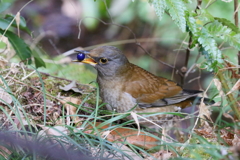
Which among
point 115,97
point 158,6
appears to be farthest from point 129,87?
point 158,6

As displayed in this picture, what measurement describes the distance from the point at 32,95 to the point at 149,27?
4125mm

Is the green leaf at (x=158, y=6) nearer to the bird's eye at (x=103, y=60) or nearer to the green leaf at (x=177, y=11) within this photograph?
the green leaf at (x=177, y=11)

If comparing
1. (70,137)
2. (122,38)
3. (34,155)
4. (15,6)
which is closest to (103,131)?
(70,137)

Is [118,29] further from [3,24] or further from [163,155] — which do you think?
[163,155]

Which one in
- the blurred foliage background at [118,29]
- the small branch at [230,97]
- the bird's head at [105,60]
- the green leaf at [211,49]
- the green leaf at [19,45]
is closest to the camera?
the green leaf at [211,49]

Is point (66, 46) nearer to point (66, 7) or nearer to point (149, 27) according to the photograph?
point (66, 7)

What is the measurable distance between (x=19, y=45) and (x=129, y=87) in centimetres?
136

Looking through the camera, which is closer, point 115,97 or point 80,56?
point 80,56

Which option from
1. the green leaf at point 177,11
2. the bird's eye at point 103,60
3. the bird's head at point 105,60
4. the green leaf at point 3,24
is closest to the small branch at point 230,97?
the green leaf at point 177,11

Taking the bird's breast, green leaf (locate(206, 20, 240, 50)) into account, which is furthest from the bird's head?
green leaf (locate(206, 20, 240, 50))

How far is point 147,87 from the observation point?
4.24 m

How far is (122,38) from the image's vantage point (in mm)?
7383

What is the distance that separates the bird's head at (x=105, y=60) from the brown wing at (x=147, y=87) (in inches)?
7.1

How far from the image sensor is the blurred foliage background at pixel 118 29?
639 centimetres
